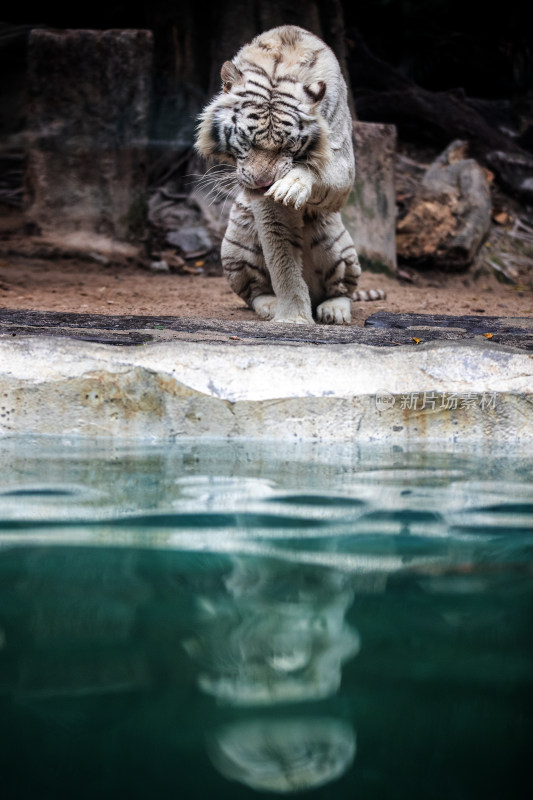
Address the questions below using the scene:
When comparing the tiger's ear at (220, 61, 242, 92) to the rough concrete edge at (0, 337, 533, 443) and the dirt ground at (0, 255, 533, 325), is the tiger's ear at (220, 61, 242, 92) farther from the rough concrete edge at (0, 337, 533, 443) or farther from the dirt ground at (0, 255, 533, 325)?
the rough concrete edge at (0, 337, 533, 443)

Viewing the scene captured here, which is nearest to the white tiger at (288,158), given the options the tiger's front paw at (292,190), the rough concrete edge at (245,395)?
the tiger's front paw at (292,190)

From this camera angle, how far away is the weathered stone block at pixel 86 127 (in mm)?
7730

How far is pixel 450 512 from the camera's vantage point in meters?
2.12

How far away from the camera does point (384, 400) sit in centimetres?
299

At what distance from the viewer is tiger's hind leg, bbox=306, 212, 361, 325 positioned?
480 centimetres

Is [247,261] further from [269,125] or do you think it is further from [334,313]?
[269,125]

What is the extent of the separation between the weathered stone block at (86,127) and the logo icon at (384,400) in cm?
557

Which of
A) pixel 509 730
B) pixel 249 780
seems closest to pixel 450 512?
pixel 509 730

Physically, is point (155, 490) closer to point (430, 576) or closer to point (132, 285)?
point (430, 576)

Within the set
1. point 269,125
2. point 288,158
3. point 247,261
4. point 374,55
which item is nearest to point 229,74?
point 269,125

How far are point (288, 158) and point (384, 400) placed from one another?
1.64 metres

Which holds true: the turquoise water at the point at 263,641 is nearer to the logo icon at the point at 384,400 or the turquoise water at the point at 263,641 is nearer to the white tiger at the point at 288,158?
the logo icon at the point at 384,400

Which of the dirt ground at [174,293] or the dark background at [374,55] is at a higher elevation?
the dark background at [374,55]

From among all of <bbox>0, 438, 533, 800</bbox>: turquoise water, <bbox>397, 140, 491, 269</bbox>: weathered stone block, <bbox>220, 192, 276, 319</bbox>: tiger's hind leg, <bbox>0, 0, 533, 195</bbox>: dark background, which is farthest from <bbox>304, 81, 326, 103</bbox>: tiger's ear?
<bbox>397, 140, 491, 269</bbox>: weathered stone block
